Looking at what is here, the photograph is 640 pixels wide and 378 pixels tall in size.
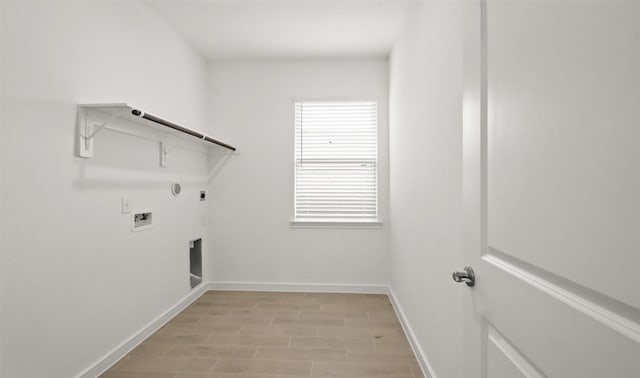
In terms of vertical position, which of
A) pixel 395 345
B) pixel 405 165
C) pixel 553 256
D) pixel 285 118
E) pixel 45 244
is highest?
pixel 285 118

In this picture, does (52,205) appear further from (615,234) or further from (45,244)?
(615,234)

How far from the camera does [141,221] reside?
2.50 m

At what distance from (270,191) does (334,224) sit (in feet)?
2.63

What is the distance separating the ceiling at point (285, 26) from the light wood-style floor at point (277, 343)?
8.44ft

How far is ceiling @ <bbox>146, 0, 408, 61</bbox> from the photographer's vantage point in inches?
103

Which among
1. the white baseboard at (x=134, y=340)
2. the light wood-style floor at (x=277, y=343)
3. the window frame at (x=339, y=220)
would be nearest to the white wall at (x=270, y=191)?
the window frame at (x=339, y=220)

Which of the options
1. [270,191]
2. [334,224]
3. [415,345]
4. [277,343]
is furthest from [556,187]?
[270,191]

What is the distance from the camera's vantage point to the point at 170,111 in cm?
292

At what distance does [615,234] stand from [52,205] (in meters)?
2.17

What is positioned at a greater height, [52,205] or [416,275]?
[52,205]

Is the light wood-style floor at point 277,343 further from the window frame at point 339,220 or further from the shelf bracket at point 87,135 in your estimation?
the shelf bracket at point 87,135

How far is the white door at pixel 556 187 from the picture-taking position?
18.9 inches

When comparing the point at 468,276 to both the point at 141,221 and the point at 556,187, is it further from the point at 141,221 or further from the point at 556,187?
the point at 141,221

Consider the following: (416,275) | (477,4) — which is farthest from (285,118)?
(477,4)
